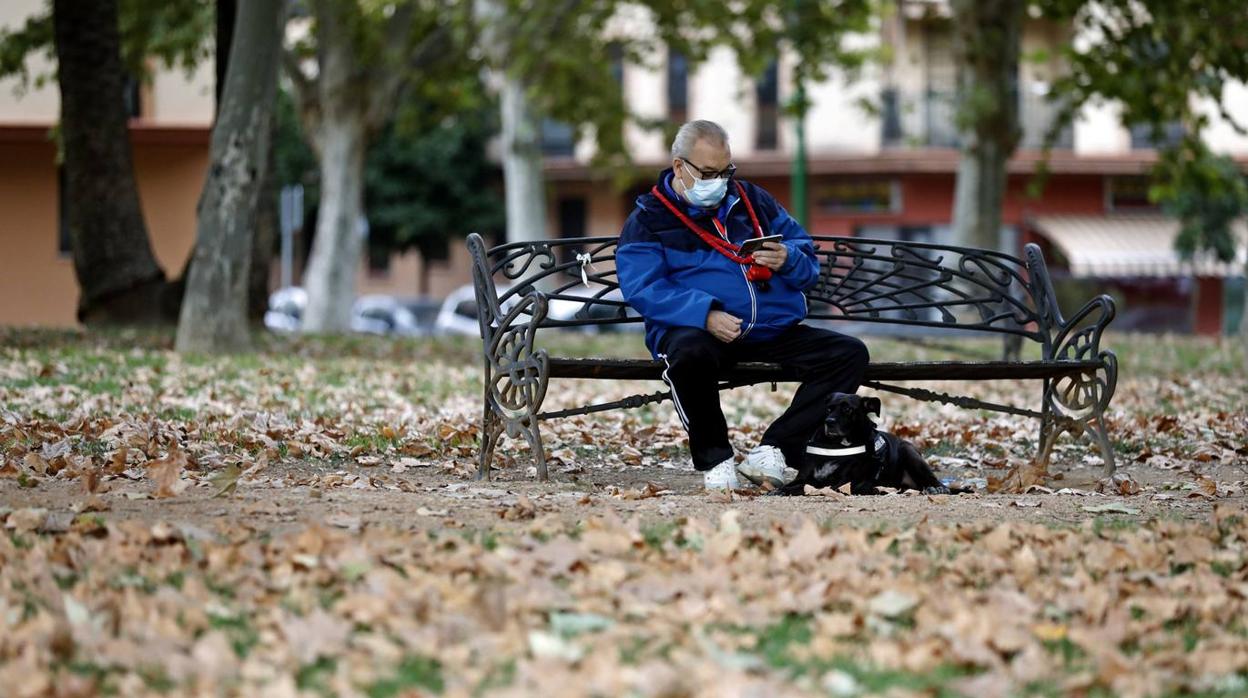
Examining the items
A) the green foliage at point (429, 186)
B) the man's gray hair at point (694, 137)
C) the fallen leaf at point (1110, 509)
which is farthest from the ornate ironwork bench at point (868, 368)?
the green foliage at point (429, 186)

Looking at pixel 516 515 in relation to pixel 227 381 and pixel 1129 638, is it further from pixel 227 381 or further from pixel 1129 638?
pixel 227 381

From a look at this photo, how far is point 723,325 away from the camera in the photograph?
676 cm

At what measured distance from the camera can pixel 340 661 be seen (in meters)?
3.81

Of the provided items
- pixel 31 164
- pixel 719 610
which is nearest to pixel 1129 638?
pixel 719 610

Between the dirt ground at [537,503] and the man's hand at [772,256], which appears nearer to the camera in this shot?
the dirt ground at [537,503]

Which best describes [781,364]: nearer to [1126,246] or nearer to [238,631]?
[238,631]

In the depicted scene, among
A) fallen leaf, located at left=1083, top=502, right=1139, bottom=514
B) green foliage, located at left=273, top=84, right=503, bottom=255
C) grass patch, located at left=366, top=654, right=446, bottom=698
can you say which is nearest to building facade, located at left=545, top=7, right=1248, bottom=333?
green foliage, located at left=273, top=84, right=503, bottom=255

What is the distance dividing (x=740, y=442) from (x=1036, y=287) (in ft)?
5.83

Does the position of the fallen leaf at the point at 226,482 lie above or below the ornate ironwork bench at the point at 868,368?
below

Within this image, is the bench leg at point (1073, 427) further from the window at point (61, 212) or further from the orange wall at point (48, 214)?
the window at point (61, 212)

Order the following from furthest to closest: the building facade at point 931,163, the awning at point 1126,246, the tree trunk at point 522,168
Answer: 1. the building facade at point 931,163
2. the awning at point 1126,246
3. the tree trunk at point 522,168

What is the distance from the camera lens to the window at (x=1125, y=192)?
A: 136 feet

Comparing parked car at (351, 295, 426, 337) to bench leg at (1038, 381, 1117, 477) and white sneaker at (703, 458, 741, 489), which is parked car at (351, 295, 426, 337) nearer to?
bench leg at (1038, 381, 1117, 477)

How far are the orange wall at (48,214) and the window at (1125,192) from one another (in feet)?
71.4
